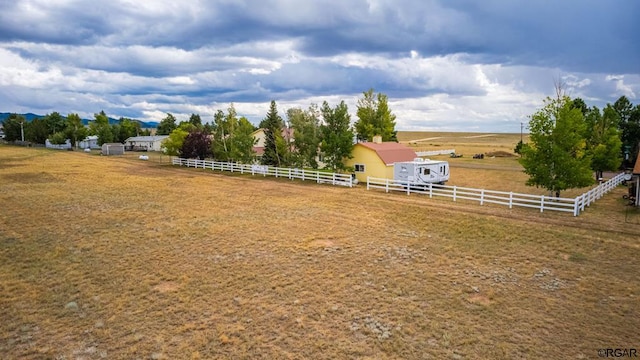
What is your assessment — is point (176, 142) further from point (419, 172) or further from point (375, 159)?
point (419, 172)

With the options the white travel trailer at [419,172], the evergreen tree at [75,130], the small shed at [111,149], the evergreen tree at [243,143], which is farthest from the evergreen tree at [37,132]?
the white travel trailer at [419,172]

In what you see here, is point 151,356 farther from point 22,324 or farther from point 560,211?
point 560,211

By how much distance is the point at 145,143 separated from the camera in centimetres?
8712

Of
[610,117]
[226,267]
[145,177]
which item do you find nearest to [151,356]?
[226,267]

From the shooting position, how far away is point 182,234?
1666 centimetres

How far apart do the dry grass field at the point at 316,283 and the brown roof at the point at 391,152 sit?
1174 cm

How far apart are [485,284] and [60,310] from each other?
11.2 metres

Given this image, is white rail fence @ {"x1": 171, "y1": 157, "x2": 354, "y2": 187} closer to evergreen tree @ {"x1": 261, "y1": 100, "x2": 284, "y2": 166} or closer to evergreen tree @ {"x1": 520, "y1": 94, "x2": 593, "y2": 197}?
evergreen tree @ {"x1": 261, "y1": 100, "x2": 284, "y2": 166}

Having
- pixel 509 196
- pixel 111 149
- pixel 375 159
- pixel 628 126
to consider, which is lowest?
pixel 509 196

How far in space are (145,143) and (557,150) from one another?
82.9 m

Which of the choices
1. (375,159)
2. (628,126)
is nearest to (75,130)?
(375,159)

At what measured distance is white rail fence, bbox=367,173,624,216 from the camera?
2086cm

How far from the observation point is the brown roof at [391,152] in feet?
Result: 107

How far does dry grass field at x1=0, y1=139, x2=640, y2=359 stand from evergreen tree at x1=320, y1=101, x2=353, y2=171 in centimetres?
1313
